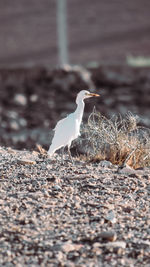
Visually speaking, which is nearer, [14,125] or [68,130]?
[68,130]

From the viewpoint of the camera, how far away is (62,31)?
19844 mm

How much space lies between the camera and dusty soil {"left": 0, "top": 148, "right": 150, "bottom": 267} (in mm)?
3997

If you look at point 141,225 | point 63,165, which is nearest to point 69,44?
point 63,165

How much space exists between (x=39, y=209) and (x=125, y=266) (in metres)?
0.92

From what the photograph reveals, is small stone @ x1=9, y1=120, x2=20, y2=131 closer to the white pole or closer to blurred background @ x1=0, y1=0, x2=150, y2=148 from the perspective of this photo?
blurred background @ x1=0, y1=0, x2=150, y2=148

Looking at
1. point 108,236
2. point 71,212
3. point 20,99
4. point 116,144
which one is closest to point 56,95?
point 20,99

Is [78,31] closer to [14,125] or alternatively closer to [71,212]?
[14,125]

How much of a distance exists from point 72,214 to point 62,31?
15.7m

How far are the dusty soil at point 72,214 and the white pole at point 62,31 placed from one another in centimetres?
1381

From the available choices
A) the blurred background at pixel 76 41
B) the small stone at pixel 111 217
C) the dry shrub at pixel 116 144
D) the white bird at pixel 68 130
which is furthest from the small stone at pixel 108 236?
the blurred background at pixel 76 41

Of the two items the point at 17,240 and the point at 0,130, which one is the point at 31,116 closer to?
the point at 0,130

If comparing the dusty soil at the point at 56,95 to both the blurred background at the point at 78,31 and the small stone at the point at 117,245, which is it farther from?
the small stone at the point at 117,245

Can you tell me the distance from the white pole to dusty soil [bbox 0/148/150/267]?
13814 mm

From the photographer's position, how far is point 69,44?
19.8 meters
